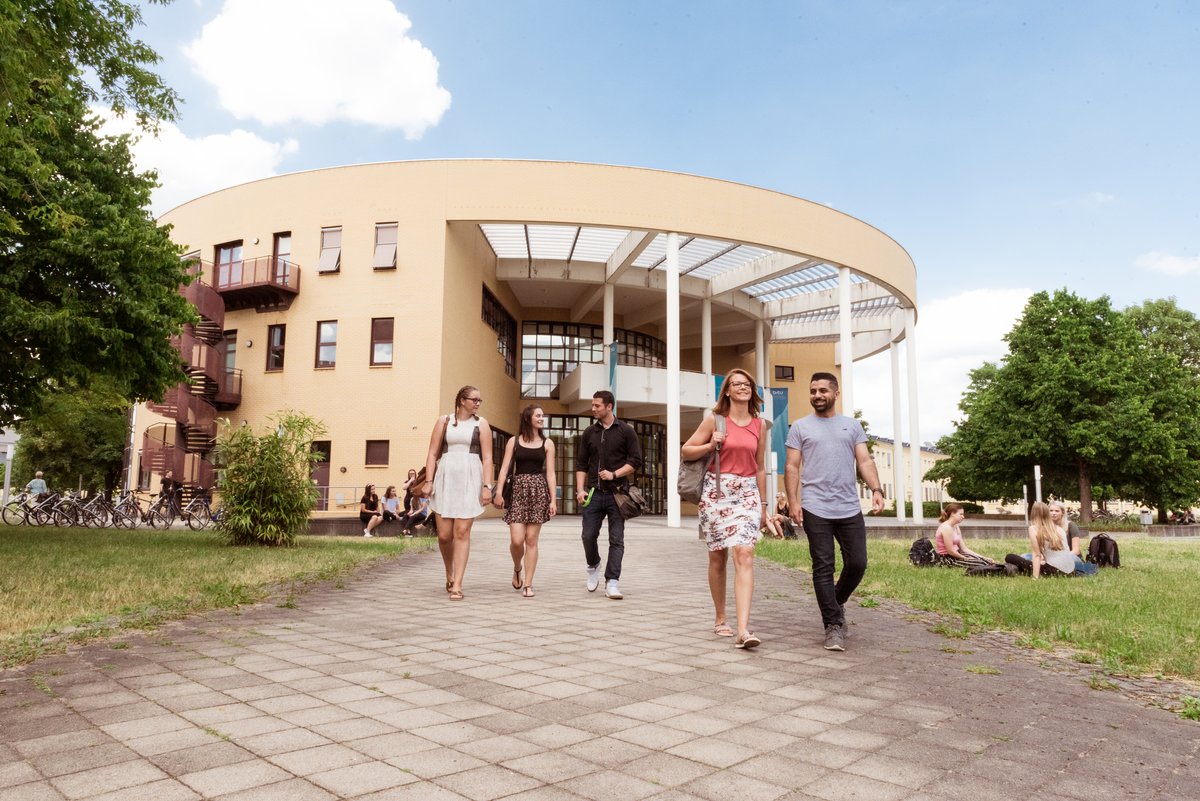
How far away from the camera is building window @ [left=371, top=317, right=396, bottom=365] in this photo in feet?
81.5

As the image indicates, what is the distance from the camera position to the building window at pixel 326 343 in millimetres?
25522

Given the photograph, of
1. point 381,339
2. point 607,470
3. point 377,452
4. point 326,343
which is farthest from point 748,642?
point 326,343

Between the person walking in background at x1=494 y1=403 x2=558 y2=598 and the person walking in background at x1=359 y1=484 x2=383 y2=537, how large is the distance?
38.1ft

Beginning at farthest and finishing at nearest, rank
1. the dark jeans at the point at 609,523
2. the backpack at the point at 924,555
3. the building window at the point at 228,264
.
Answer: the building window at the point at 228,264
the backpack at the point at 924,555
the dark jeans at the point at 609,523

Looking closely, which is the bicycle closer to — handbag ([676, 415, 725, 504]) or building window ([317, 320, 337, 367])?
building window ([317, 320, 337, 367])

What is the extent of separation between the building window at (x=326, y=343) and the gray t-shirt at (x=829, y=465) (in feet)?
73.1

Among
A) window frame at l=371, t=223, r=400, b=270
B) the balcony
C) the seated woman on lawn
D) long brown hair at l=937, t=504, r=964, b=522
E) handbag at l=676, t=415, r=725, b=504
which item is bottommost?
the seated woman on lawn

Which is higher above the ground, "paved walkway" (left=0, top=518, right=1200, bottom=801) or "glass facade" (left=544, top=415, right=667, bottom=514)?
"glass facade" (left=544, top=415, right=667, bottom=514)

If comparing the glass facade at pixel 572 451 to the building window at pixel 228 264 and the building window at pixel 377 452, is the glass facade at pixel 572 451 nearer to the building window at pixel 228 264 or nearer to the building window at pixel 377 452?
the building window at pixel 377 452

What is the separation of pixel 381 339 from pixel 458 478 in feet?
61.6

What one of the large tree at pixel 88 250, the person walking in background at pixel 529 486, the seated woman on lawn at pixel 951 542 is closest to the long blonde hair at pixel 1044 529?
the seated woman on lawn at pixel 951 542

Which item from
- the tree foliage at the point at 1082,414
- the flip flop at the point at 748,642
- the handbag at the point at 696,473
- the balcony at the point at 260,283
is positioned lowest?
the flip flop at the point at 748,642

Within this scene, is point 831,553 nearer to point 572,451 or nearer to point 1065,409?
point 572,451

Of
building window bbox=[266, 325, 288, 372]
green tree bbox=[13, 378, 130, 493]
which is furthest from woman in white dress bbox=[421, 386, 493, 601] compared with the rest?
green tree bbox=[13, 378, 130, 493]
